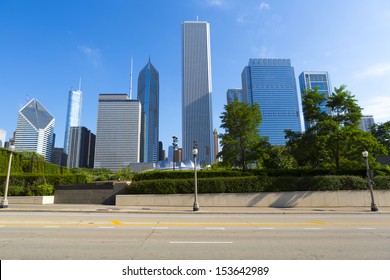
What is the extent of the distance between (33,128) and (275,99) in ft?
622

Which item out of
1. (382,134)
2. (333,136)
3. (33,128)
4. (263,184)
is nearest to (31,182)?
(263,184)

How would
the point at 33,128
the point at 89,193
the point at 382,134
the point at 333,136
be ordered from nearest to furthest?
the point at 333,136 < the point at 89,193 < the point at 382,134 < the point at 33,128

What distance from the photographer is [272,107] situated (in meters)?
189

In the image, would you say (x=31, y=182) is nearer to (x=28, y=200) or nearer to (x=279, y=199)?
(x=28, y=200)

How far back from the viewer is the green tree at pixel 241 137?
27234mm

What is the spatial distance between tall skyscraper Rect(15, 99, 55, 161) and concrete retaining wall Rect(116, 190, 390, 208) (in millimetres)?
188541

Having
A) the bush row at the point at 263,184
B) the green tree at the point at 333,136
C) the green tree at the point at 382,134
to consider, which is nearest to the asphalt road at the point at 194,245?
the bush row at the point at 263,184

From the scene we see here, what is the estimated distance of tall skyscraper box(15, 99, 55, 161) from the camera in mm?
176000

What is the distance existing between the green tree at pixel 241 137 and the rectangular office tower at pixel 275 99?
6022 inches

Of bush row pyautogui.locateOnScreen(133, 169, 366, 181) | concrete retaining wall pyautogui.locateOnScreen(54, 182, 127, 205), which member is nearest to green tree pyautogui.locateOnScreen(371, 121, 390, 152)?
bush row pyautogui.locateOnScreen(133, 169, 366, 181)

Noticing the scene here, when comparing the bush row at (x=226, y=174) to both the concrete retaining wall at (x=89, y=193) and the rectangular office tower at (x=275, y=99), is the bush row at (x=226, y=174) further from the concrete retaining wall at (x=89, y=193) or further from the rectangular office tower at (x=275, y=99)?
the rectangular office tower at (x=275, y=99)

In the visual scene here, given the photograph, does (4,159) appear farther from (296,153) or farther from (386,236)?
(386,236)

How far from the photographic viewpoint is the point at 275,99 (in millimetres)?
190375
